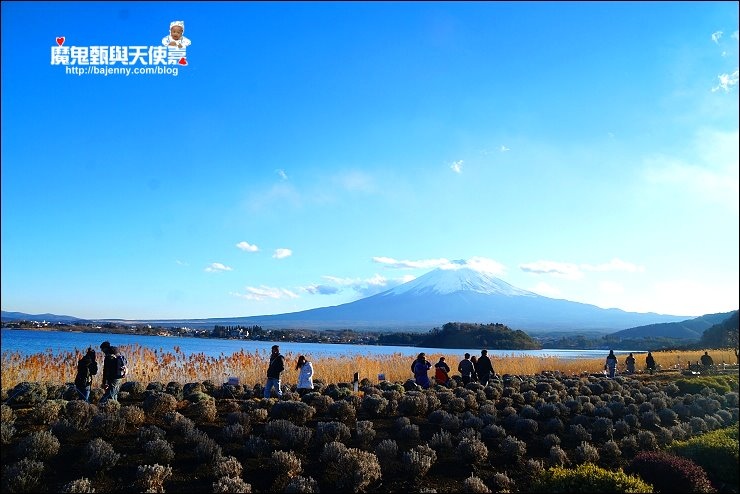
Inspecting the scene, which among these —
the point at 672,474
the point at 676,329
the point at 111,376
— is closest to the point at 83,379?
the point at 111,376

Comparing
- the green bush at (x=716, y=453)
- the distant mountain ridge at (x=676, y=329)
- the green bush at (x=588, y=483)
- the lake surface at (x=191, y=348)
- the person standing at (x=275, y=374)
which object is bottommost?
the distant mountain ridge at (x=676, y=329)

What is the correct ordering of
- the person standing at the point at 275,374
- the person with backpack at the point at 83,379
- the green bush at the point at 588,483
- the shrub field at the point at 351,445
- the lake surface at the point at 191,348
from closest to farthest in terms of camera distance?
the green bush at the point at 588,483 < the shrub field at the point at 351,445 < the person with backpack at the point at 83,379 < the person standing at the point at 275,374 < the lake surface at the point at 191,348

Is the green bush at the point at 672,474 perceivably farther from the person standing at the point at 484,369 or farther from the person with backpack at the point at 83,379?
the person with backpack at the point at 83,379

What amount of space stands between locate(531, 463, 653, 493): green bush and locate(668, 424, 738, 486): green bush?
7.74 feet

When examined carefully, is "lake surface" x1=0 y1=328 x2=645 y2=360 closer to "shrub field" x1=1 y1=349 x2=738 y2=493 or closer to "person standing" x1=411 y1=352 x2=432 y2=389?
"person standing" x1=411 y1=352 x2=432 y2=389

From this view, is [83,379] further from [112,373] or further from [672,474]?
[672,474]

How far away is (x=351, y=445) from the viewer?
8.95 metres

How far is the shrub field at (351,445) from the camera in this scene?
6902mm

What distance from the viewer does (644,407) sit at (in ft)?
44.7

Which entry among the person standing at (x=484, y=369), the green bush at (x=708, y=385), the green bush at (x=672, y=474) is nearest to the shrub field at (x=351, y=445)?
Answer: the green bush at (x=672, y=474)

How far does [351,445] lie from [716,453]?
212 inches

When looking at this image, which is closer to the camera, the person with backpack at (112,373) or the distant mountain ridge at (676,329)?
the person with backpack at (112,373)

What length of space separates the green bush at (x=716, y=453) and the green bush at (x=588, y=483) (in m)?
2.36

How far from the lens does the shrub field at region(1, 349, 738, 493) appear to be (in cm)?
690
